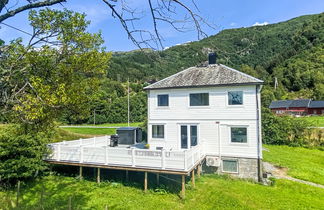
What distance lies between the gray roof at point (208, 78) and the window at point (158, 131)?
282 centimetres

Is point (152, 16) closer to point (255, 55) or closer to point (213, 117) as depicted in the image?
point (255, 55)

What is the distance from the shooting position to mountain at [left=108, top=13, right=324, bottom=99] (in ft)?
9.31

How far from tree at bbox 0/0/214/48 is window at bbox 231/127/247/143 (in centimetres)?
1063

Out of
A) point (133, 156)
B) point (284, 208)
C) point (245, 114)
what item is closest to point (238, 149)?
point (245, 114)

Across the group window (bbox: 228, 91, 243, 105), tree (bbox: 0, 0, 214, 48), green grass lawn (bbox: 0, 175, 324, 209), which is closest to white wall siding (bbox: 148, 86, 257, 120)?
window (bbox: 228, 91, 243, 105)

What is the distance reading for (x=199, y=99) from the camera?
522 inches

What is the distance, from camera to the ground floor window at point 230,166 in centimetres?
1230

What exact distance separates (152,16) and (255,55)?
5.73 ft

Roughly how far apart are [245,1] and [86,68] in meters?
7.22

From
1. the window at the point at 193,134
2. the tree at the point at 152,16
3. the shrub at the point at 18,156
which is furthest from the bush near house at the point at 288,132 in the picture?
the tree at the point at 152,16

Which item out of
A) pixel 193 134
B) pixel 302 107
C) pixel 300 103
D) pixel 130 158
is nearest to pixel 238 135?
pixel 193 134

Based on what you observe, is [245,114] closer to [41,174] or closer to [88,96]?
[88,96]

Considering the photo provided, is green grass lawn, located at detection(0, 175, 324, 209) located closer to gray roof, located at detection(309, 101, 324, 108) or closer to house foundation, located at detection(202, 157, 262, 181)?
house foundation, located at detection(202, 157, 262, 181)

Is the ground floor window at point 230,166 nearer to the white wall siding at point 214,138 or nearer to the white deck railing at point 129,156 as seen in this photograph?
the white wall siding at point 214,138
